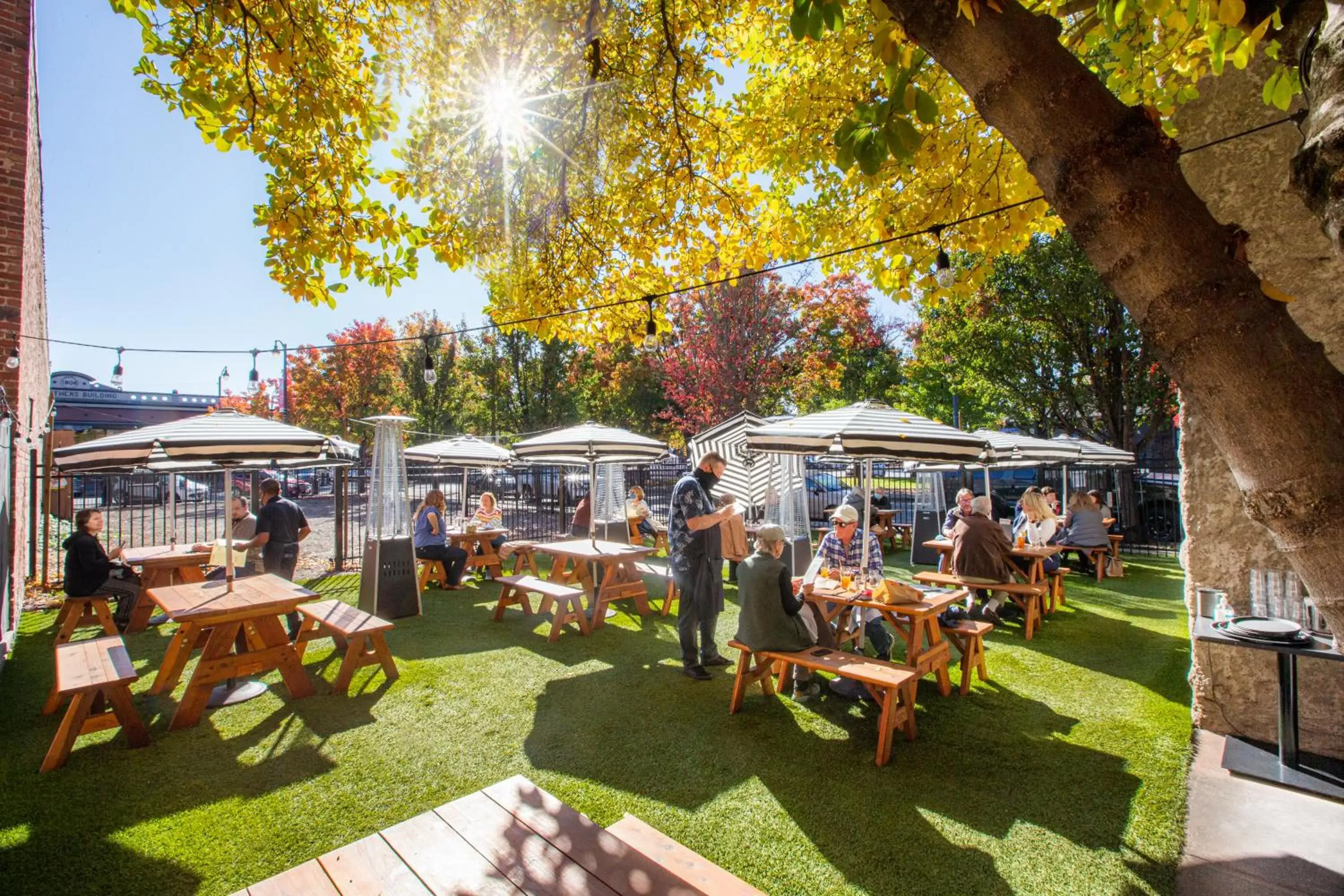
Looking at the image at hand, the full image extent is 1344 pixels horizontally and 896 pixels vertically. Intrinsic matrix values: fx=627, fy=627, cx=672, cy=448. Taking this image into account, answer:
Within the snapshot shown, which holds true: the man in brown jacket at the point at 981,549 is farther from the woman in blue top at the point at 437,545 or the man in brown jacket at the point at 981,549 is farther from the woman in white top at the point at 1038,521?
the woman in blue top at the point at 437,545

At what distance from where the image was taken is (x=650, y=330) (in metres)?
6.71

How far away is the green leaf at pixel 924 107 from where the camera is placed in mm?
1776

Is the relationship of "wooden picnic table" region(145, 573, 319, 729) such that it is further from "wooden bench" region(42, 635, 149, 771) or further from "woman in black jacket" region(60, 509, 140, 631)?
"woman in black jacket" region(60, 509, 140, 631)

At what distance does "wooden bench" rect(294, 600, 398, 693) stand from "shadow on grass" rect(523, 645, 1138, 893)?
156 centimetres

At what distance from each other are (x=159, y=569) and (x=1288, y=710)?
10925 millimetres

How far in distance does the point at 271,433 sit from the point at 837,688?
19.1 feet

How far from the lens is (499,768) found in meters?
4.11

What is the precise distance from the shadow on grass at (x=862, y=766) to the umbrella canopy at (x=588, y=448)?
12.9 feet

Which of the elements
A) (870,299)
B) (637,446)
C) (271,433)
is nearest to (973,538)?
(637,446)

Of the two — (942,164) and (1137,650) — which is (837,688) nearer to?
(1137,650)

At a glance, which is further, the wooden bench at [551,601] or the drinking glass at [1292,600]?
the wooden bench at [551,601]

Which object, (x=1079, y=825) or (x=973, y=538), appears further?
(x=973, y=538)

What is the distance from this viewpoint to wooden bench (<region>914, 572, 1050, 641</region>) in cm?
681

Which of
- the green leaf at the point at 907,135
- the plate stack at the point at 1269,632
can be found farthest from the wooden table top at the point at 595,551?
the green leaf at the point at 907,135
